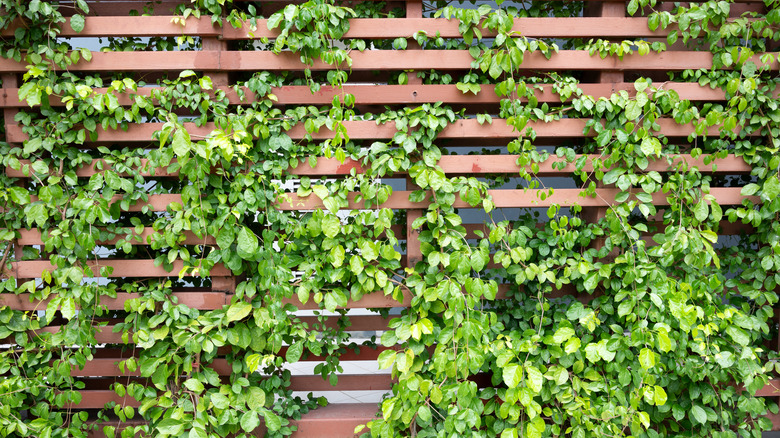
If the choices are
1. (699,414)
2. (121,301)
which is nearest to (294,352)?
(121,301)

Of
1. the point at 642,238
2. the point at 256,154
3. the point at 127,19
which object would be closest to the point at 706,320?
the point at 642,238

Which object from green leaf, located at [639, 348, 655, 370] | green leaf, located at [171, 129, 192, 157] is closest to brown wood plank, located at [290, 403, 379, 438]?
green leaf, located at [639, 348, 655, 370]


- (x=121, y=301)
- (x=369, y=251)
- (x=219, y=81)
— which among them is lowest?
(x=121, y=301)

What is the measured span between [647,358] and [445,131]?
1201 mm

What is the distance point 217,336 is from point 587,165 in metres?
1.70

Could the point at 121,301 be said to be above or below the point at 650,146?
below

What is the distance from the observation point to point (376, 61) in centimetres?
216

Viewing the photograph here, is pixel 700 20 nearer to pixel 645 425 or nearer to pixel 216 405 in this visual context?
pixel 645 425

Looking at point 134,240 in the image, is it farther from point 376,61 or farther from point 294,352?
point 376,61

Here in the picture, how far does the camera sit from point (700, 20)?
7.09 ft

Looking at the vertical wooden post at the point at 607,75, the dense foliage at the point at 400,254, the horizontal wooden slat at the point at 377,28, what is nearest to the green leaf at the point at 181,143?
the dense foliage at the point at 400,254

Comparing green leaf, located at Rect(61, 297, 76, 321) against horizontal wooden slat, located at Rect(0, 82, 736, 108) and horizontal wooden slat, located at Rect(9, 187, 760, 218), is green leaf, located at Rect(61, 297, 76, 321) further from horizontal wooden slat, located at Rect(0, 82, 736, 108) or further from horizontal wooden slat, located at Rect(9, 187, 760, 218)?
horizontal wooden slat, located at Rect(0, 82, 736, 108)

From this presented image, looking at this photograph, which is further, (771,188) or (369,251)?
(771,188)

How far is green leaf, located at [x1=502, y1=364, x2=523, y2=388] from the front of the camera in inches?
74.7
